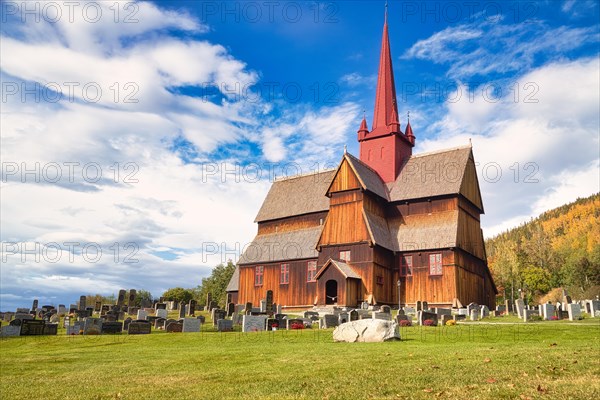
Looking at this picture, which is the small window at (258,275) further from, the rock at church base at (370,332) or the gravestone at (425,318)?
the rock at church base at (370,332)

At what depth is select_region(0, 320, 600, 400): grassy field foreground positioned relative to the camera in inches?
356

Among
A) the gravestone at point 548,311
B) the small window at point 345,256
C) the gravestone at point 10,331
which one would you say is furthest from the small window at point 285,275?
the gravestone at point 10,331

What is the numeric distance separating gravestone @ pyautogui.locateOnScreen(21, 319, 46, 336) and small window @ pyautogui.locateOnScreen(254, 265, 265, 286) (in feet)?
76.6

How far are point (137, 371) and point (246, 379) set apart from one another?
12.6 feet

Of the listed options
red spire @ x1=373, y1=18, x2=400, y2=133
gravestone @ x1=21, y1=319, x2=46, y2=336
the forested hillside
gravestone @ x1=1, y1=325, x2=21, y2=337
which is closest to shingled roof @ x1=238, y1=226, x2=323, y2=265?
red spire @ x1=373, y1=18, x2=400, y2=133

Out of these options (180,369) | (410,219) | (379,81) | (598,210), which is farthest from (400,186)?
(598,210)

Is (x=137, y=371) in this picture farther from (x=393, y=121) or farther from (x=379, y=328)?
(x=393, y=121)

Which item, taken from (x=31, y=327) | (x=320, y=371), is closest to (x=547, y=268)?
(x=31, y=327)

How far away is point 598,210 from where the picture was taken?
181375 mm

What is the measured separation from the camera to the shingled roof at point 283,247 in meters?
46.6

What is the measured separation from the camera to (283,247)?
48688mm

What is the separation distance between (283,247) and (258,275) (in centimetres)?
360

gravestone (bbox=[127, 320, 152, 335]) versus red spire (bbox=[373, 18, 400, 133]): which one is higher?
red spire (bbox=[373, 18, 400, 133])

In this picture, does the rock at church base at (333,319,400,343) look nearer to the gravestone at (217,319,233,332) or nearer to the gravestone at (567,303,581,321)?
the gravestone at (217,319,233,332)
